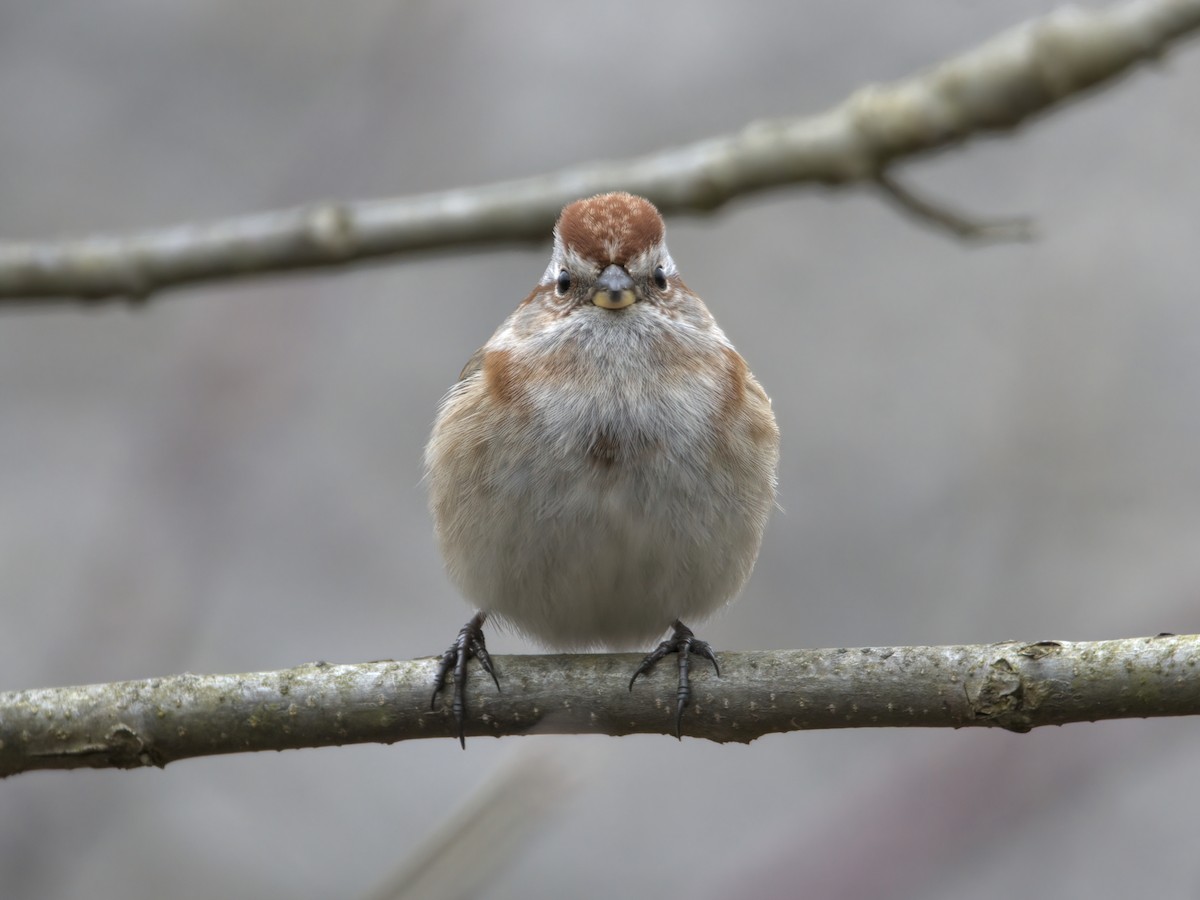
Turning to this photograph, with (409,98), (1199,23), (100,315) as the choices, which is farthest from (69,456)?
(1199,23)

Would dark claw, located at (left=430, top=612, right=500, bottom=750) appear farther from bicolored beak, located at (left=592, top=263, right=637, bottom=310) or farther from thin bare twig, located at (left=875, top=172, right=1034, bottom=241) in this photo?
thin bare twig, located at (left=875, top=172, right=1034, bottom=241)

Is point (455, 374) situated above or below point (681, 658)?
above

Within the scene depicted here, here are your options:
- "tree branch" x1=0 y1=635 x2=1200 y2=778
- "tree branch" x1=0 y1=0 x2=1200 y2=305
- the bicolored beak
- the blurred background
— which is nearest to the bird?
the bicolored beak

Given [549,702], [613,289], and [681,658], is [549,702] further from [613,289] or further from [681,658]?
[613,289]

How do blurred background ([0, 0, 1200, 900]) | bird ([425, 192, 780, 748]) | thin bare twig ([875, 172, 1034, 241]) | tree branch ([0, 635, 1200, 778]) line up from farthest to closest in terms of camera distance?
blurred background ([0, 0, 1200, 900])
bird ([425, 192, 780, 748])
thin bare twig ([875, 172, 1034, 241])
tree branch ([0, 635, 1200, 778])

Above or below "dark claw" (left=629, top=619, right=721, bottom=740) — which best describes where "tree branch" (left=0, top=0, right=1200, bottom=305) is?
above

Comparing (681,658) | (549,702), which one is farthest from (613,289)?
(549,702)

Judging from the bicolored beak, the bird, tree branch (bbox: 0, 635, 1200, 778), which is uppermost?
the bicolored beak
